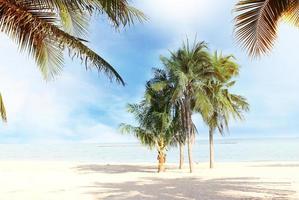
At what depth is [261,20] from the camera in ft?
26.6

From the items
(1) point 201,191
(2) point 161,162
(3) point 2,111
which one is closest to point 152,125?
(2) point 161,162

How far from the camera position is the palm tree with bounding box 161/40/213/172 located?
71.5 ft

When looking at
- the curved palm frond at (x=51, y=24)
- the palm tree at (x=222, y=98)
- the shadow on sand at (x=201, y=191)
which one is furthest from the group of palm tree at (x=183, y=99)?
the curved palm frond at (x=51, y=24)

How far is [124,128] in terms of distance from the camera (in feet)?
75.8

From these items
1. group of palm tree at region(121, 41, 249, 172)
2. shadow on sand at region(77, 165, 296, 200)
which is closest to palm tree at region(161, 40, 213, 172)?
group of palm tree at region(121, 41, 249, 172)

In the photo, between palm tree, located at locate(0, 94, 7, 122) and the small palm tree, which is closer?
palm tree, located at locate(0, 94, 7, 122)

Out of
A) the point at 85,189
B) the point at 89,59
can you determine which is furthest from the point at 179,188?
the point at 89,59

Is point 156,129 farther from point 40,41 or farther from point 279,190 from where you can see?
point 40,41

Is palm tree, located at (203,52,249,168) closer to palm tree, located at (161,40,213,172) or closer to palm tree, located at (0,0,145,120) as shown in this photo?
palm tree, located at (161,40,213,172)

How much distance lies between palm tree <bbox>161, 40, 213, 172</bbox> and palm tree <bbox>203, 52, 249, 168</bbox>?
0.70 metres

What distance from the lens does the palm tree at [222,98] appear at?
2316cm

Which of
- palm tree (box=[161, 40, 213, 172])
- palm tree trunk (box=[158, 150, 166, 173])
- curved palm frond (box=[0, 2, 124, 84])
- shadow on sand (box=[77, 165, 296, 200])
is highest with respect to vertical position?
palm tree (box=[161, 40, 213, 172])

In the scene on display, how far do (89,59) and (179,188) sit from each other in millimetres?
7222

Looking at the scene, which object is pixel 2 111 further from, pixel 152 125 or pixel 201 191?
pixel 152 125
